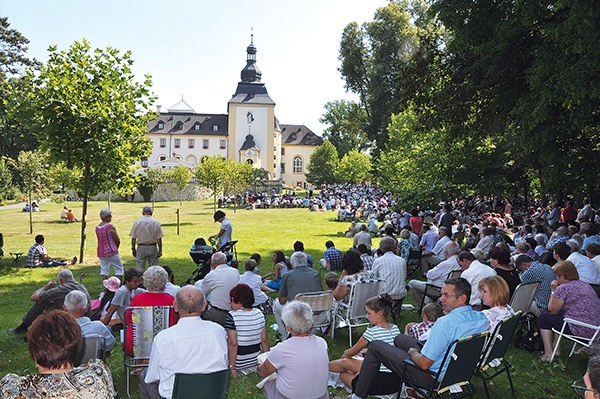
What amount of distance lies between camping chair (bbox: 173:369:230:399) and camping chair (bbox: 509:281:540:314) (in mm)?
3963

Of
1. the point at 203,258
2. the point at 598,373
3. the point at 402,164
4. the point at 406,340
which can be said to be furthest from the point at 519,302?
the point at 402,164

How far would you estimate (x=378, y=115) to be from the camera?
45250mm

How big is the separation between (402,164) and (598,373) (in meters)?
25.8

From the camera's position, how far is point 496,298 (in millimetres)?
5168

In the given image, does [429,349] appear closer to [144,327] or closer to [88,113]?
[144,327]

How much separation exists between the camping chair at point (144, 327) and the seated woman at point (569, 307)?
4340mm

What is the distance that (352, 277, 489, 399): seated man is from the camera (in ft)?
14.0

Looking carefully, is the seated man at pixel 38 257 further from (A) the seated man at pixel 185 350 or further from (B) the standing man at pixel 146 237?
(A) the seated man at pixel 185 350

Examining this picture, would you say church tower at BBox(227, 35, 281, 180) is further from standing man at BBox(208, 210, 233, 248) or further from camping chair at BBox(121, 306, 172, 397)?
camping chair at BBox(121, 306, 172, 397)

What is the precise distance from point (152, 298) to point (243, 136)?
239 feet

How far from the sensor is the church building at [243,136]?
249 feet

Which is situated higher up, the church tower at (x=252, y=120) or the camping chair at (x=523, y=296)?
the church tower at (x=252, y=120)

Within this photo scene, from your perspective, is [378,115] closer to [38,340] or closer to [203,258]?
[203,258]

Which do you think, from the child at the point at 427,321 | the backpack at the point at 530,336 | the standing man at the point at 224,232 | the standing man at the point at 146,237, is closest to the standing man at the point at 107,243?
the standing man at the point at 146,237
